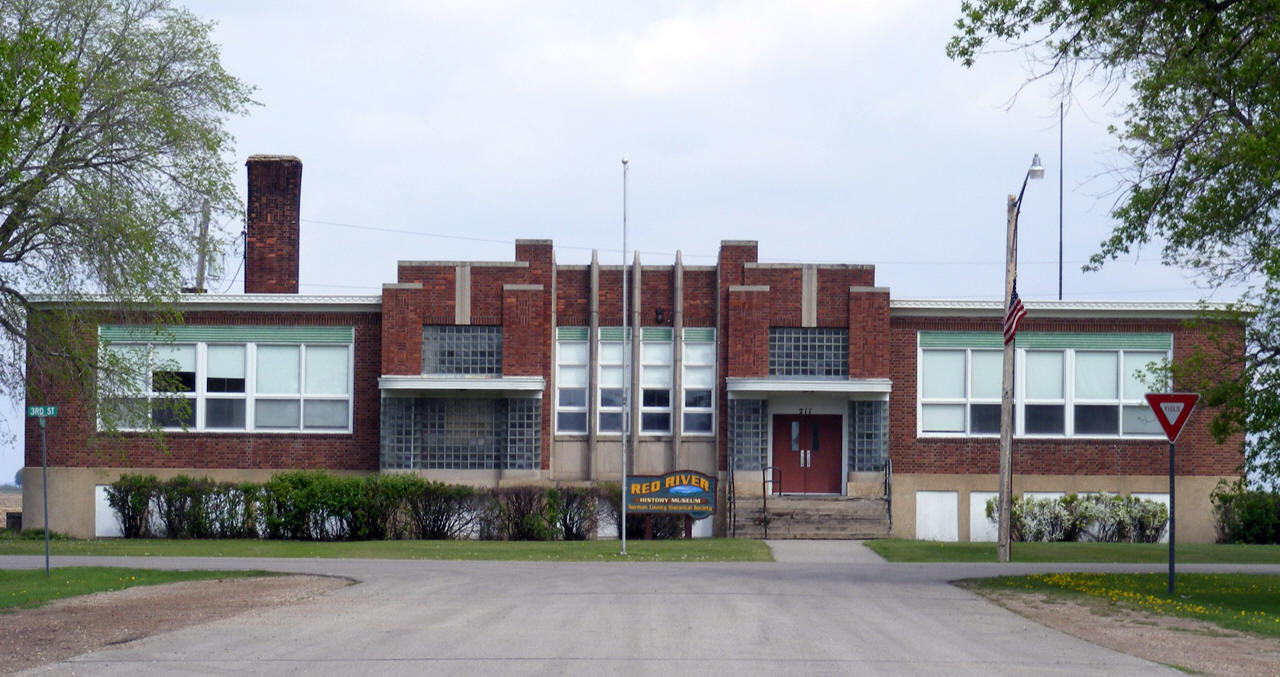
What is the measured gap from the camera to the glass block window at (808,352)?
106 feet

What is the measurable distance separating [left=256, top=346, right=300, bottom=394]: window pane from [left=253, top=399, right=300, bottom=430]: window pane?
0.17 metres

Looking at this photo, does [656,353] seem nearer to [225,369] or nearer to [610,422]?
[610,422]

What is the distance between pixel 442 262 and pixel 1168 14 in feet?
62.3

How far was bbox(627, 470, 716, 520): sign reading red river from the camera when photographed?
29969 millimetres

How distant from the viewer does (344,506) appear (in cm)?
2967

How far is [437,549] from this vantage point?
26.5 meters

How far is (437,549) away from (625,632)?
13526 millimetres

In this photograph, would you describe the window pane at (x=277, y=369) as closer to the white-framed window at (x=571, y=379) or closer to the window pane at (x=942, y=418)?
the white-framed window at (x=571, y=379)

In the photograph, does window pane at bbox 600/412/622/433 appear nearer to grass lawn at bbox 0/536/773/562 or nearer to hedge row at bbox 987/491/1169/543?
grass lawn at bbox 0/536/773/562

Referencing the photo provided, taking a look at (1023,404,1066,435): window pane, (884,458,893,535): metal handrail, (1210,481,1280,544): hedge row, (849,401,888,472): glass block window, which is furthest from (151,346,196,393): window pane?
(1210,481,1280,544): hedge row

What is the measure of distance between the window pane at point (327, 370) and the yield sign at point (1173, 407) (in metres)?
19.8

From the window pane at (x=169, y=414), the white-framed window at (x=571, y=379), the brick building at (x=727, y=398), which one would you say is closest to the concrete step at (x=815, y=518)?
the brick building at (x=727, y=398)

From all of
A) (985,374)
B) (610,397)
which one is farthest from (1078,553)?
(610,397)

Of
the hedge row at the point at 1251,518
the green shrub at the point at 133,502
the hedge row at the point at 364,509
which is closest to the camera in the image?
the hedge row at the point at 364,509
